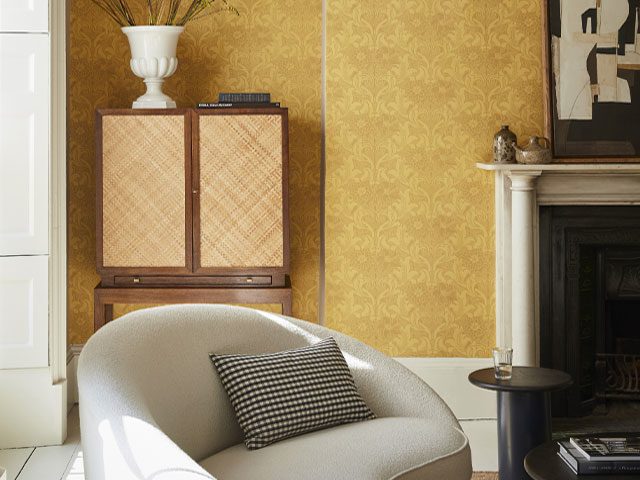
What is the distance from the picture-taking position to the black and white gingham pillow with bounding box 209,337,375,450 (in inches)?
110

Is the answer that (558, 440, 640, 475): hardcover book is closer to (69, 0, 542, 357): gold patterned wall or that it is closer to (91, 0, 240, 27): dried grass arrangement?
(69, 0, 542, 357): gold patterned wall

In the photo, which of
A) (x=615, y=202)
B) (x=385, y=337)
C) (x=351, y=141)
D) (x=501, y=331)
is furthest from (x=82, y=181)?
(x=615, y=202)

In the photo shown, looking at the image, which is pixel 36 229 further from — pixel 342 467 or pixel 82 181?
pixel 342 467

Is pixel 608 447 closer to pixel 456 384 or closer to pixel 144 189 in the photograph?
pixel 456 384

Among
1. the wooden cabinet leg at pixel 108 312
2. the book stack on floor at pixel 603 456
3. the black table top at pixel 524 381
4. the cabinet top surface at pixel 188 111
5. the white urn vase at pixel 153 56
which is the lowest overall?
the book stack on floor at pixel 603 456

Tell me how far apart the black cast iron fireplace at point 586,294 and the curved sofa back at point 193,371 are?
183 cm

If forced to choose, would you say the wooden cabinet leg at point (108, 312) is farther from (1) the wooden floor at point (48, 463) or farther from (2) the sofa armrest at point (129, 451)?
→ (2) the sofa armrest at point (129, 451)

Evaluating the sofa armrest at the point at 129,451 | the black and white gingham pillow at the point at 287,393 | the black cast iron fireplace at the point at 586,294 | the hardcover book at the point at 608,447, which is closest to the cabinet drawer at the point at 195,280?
the black cast iron fireplace at the point at 586,294

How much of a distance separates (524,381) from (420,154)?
5.56 feet

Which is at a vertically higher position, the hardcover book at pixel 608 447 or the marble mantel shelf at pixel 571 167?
the marble mantel shelf at pixel 571 167

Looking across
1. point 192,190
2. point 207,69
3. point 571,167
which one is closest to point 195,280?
point 192,190

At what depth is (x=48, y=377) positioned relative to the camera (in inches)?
169

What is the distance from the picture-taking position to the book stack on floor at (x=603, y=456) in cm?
255

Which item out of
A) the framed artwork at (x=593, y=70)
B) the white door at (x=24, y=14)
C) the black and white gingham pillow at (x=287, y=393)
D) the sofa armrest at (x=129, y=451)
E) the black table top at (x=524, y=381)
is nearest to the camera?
the sofa armrest at (x=129, y=451)
